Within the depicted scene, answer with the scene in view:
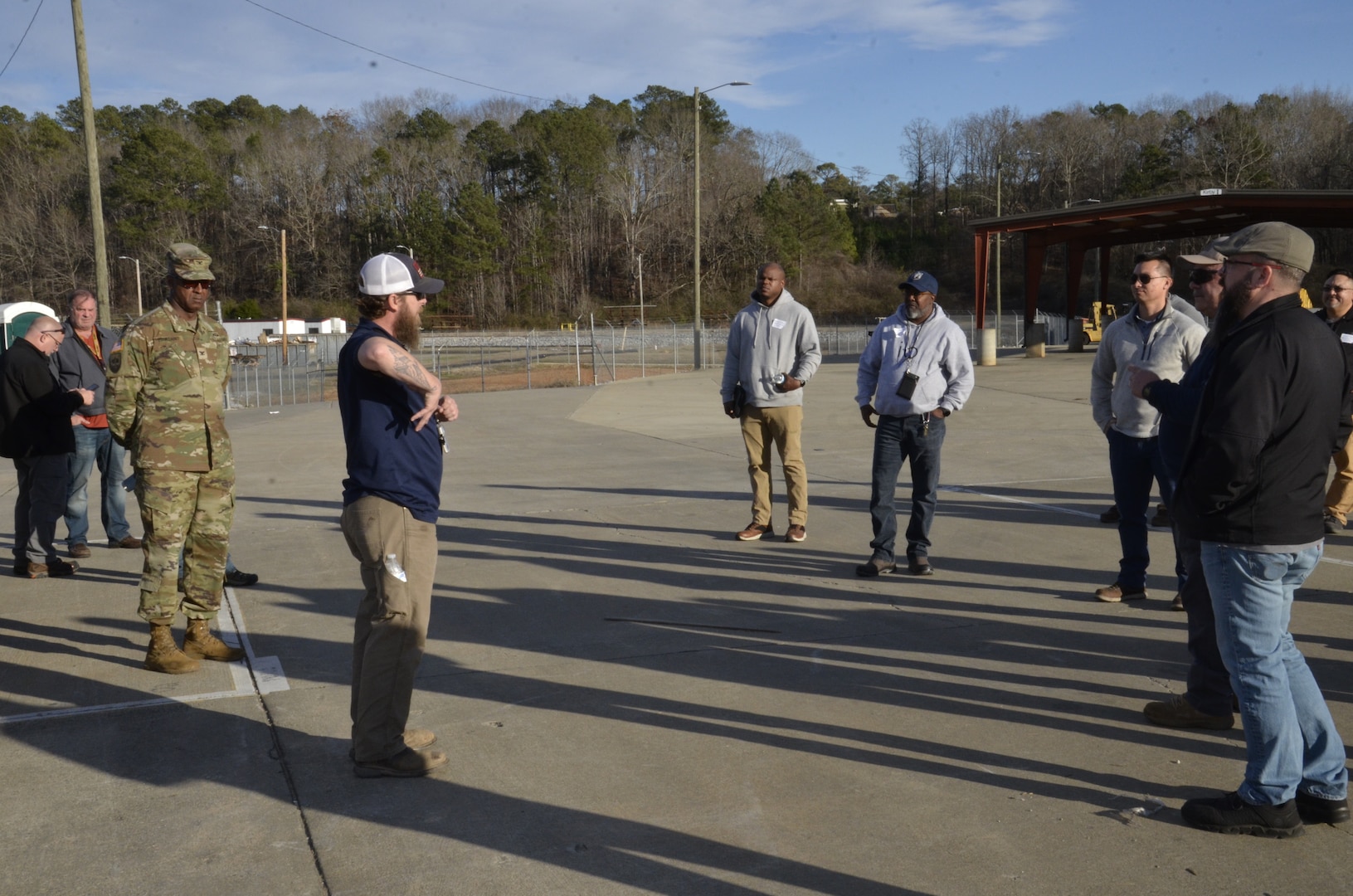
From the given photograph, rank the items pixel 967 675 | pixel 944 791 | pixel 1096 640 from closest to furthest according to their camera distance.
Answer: pixel 944 791
pixel 967 675
pixel 1096 640

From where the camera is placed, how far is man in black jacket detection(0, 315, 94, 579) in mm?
7070

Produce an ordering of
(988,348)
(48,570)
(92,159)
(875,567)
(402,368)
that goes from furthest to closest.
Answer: (988,348) < (92,159) < (48,570) < (875,567) < (402,368)

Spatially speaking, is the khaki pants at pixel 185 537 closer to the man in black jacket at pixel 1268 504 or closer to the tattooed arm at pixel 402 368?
the tattooed arm at pixel 402 368

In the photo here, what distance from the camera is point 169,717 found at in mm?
4758

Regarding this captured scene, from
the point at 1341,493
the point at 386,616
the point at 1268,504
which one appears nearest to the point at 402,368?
the point at 386,616

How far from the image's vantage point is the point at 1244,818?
3562mm

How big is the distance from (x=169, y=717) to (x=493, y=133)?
87.6 meters

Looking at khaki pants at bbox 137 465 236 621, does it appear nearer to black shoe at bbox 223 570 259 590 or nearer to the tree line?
black shoe at bbox 223 570 259 590

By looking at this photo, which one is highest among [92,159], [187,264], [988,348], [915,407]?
[92,159]

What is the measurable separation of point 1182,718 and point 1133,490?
6.76 ft

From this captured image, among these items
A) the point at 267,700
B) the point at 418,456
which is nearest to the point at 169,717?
the point at 267,700

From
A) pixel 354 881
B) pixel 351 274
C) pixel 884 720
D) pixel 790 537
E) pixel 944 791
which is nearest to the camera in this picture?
pixel 354 881

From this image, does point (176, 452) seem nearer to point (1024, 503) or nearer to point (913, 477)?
point (913, 477)

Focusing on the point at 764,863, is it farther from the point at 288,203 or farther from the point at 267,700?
the point at 288,203
